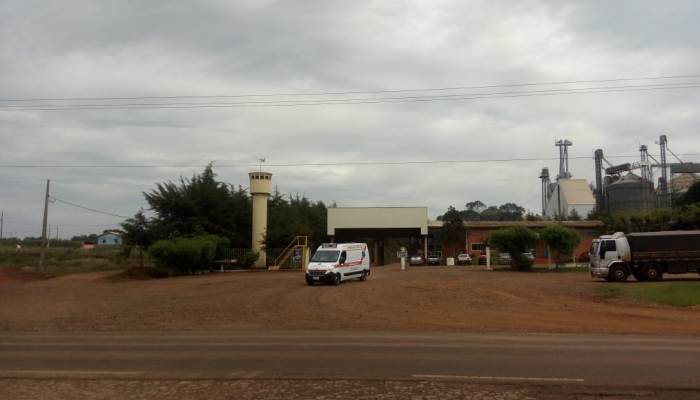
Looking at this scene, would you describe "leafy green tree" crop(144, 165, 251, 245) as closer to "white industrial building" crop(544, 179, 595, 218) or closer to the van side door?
the van side door

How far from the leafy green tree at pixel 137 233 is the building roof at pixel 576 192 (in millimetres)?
75042

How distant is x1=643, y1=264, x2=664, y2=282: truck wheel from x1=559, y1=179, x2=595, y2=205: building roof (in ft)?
234

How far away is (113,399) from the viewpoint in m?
8.18

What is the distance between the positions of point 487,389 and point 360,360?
10.4 ft

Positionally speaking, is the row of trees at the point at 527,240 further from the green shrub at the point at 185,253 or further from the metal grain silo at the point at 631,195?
the metal grain silo at the point at 631,195

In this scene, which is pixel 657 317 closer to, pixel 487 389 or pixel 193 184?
pixel 487 389

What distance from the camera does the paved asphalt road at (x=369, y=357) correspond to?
31.1 ft

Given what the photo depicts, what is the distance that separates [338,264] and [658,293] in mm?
15713

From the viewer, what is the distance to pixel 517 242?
44.5m

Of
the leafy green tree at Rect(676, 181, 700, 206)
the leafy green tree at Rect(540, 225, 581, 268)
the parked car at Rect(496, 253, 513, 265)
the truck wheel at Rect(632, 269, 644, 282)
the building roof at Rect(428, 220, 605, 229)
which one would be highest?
the leafy green tree at Rect(676, 181, 700, 206)

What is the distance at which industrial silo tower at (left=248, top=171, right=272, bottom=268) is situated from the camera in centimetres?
5003

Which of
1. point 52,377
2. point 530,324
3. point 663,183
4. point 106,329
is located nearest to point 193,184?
point 106,329

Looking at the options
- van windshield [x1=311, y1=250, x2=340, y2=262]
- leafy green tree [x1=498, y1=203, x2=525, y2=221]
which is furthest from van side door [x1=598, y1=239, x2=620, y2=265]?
leafy green tree [x1=498, y1=203, x2=525, y2=221]

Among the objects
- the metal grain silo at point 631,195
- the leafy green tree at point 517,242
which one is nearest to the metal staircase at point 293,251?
the leafy green tree at point 517,242
